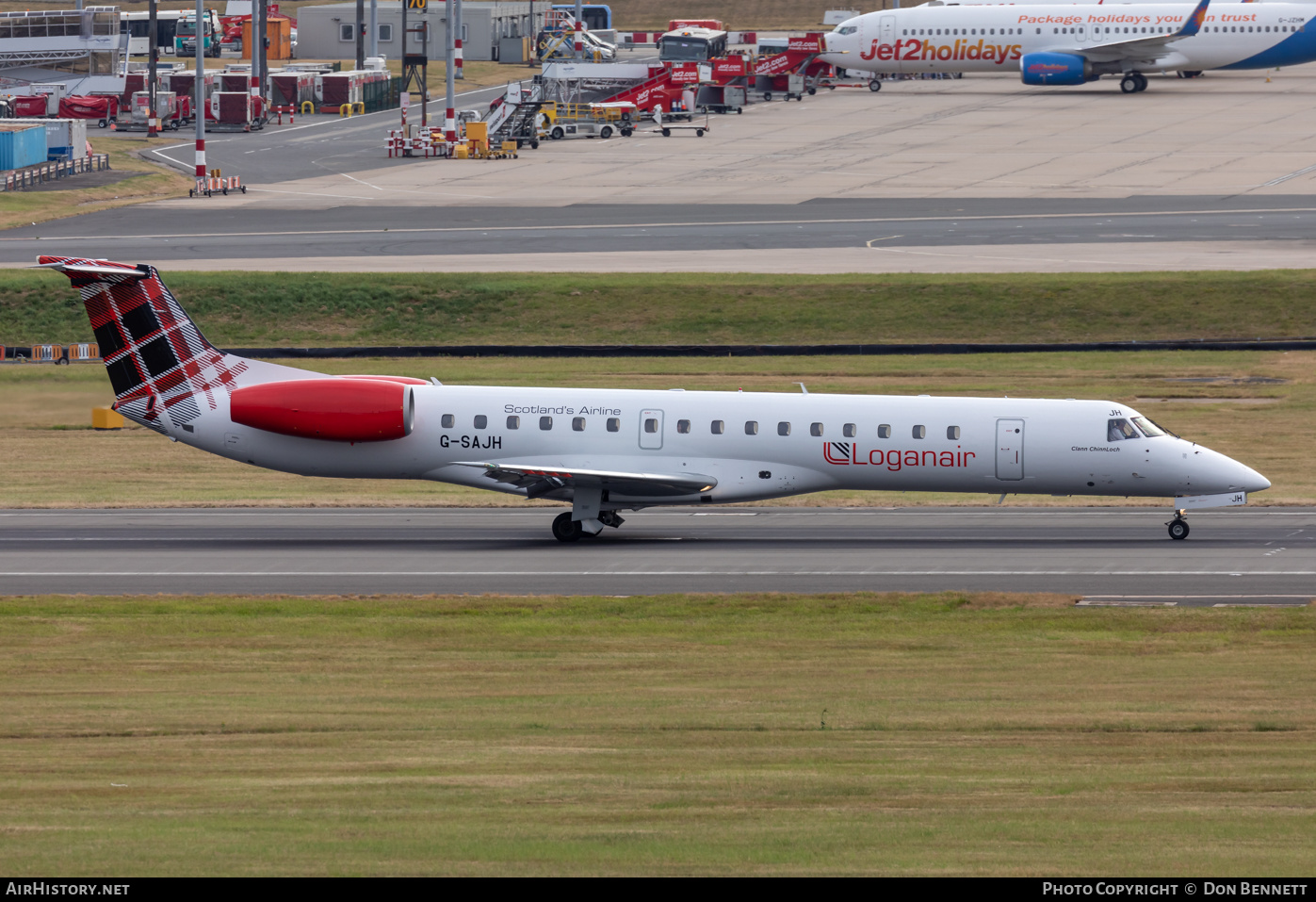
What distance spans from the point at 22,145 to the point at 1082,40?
230ft

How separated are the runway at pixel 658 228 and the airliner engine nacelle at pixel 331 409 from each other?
30491mm

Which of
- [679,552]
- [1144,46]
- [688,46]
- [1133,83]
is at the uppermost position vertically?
[1144,46]

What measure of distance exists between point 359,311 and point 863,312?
18.1 meters

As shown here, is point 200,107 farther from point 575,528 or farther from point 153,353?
point 575,528

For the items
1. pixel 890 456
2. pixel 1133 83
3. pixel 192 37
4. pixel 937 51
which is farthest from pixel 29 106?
pixel 890 456

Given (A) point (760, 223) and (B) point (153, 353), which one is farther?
(A) point (760, 223)

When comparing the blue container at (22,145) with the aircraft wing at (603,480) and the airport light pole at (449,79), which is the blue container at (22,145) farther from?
the aircraft wing at (603,480)

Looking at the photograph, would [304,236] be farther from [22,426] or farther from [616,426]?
[616,426]

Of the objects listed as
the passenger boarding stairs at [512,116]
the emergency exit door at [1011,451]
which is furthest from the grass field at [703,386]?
the passenger boarding stairs at [512,116]

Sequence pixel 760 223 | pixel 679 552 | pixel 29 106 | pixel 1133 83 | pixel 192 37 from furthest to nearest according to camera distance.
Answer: pixel 192 37, pixel 1133 83, pixel 29 106, pixel 760 223, pixel 679 552

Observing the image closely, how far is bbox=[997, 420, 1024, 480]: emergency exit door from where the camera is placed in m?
34.1

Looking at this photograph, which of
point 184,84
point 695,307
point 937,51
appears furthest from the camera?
point 937,51

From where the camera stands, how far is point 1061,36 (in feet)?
383

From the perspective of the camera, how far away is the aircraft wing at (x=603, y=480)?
3416 cm
